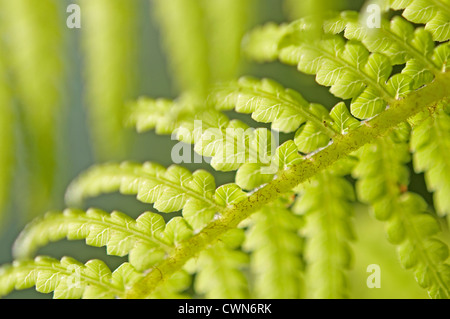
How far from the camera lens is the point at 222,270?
108 cm

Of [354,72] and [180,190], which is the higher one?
[354,72]

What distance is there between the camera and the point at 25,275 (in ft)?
2.97

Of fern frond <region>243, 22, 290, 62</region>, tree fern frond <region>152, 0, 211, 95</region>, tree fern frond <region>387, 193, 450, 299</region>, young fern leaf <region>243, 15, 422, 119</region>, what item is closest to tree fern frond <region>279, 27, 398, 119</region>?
young fern leaf <region>243, 15, 422, 119</region>

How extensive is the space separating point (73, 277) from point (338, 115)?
62 cm

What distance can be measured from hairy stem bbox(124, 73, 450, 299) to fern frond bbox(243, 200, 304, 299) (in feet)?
0.50

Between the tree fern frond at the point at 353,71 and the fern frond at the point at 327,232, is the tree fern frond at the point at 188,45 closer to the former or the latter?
the tree fern frond at the point at 353,71

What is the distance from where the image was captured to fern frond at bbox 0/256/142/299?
0.91m

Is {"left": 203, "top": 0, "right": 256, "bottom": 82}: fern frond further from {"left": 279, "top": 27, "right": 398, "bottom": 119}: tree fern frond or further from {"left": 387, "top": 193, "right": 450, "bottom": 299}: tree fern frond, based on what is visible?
{"left": 387, "top": 193, "right": 450, "bottom": 299}: tree fern frond

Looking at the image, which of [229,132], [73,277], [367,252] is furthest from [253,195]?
[367,252]

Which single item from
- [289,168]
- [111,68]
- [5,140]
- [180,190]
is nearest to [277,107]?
[289,168]

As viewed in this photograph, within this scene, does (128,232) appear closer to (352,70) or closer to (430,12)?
(352,70)

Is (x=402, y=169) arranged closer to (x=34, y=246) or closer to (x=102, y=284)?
(x=102, y=284)

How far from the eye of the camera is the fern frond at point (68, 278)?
0.91m

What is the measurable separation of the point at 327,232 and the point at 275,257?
0.14 metres
